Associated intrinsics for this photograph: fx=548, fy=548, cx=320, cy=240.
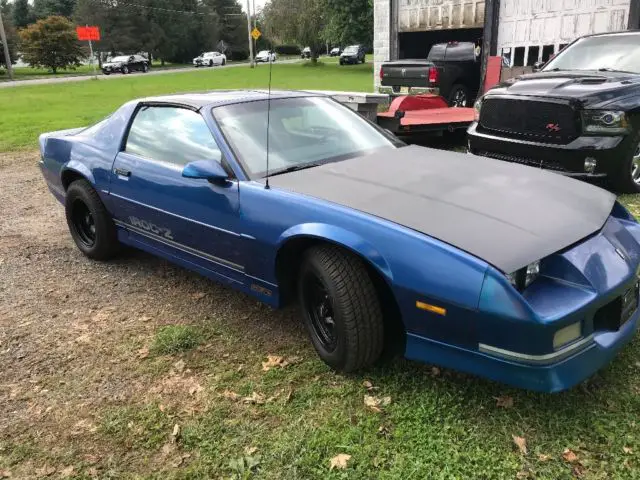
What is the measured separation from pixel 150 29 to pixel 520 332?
222ft

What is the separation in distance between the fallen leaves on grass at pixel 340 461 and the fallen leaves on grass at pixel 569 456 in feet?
2.97

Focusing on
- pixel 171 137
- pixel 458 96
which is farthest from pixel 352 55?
pixel 171 137

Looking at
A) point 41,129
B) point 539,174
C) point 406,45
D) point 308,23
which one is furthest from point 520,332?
point 308,23

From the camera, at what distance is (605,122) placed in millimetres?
5262

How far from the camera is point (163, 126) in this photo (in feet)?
13.0

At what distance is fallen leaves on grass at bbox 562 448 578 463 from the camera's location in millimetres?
2281

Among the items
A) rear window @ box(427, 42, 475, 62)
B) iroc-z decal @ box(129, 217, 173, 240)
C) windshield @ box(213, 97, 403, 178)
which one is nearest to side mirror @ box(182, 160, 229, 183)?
windshield @ box(213, 97, 403, 178)

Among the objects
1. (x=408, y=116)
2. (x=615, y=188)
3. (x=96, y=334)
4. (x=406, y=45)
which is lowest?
(x=96, y=334)

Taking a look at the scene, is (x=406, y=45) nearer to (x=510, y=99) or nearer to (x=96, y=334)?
(x=510, y=99)

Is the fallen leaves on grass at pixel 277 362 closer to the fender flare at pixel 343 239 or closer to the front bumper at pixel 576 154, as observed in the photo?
the fender flare at pixel 343 239

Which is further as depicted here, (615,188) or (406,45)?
(406,45)

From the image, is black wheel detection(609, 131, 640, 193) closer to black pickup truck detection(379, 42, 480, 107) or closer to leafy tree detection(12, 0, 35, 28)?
black pickup truck detection(379, 42, 480, 107)

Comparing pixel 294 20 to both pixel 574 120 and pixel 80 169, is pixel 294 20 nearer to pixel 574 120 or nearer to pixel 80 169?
pixel 574 120

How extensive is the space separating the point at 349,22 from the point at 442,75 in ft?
110
